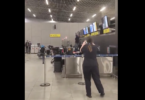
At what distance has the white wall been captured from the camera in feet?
59.5

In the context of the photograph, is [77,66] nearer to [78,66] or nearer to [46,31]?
[78,66]

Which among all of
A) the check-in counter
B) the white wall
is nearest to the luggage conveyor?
the check-in counter

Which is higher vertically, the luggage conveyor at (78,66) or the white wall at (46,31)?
the white wall at (46,31)

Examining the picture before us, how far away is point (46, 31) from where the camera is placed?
18.4m

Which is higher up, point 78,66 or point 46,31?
point 46,31

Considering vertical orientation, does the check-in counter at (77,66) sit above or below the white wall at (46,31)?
below

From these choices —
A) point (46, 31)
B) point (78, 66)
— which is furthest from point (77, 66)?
point (46, 31)

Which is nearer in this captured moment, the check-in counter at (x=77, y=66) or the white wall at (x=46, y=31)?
the check-in counter at (x=77, y=66)

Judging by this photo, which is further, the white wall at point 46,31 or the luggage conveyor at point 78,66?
the white wall at point 46,31

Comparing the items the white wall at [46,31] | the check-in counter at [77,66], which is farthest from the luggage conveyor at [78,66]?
the white wall at [46,31]

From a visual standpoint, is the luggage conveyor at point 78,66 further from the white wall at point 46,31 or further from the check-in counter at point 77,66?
the white wall at point 46,31

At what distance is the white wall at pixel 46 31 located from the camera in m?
18.1
